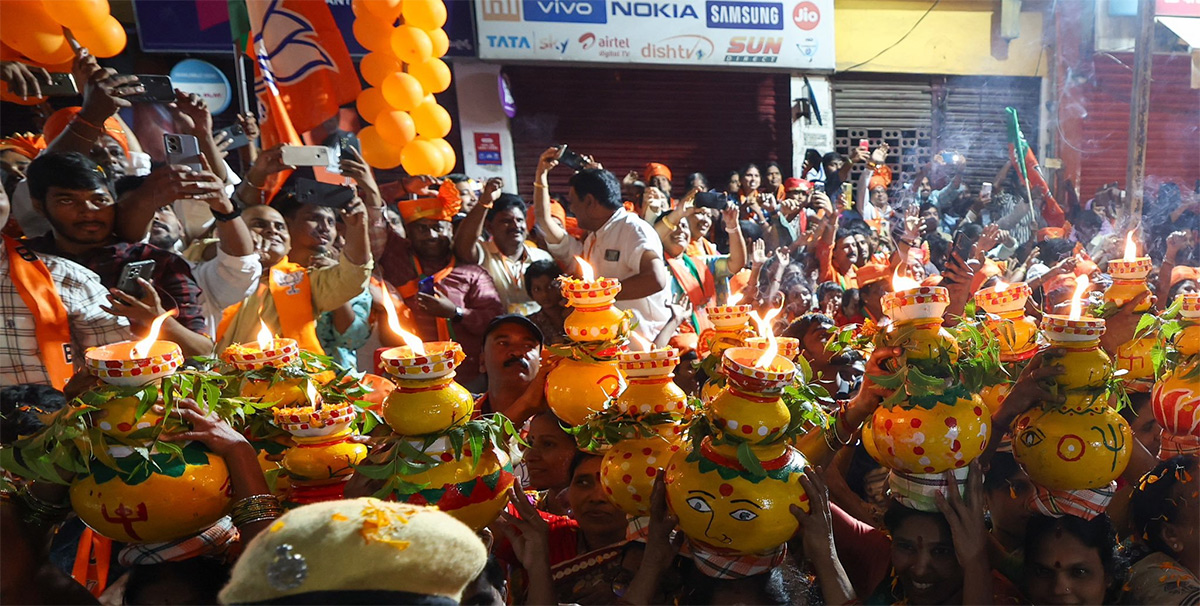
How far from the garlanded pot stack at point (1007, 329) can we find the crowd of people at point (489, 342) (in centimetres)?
18

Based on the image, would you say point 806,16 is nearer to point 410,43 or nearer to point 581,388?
point 410,43

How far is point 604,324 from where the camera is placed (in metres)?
2.24

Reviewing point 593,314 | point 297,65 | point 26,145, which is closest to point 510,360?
point 593,314

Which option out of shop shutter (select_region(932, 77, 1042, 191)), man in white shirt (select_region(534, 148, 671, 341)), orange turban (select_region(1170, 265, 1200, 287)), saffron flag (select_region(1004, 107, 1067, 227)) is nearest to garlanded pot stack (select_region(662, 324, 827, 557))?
man in white shirt (select_region(534, 148, 671, 341))

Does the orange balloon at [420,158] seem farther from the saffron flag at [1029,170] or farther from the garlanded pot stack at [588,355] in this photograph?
the saffron flag at [1029,170]

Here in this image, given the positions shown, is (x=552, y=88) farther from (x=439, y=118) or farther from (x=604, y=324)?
(x=604, y=324)

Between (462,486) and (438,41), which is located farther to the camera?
(438,41)

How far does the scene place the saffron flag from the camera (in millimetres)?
6137

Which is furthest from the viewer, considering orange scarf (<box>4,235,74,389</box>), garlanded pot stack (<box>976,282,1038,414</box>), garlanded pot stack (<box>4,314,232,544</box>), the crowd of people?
orange scarf (<box>4,235,74,389</box>)

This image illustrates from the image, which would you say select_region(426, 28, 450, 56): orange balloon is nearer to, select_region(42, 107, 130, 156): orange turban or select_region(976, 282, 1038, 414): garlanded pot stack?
select_region(42, 107, 130, 156): orange turban

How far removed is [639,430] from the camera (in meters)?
1.83

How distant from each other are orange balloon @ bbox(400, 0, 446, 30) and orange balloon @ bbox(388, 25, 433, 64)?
46mm

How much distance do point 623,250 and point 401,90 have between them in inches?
73.1

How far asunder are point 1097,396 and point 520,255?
3.11 metres
